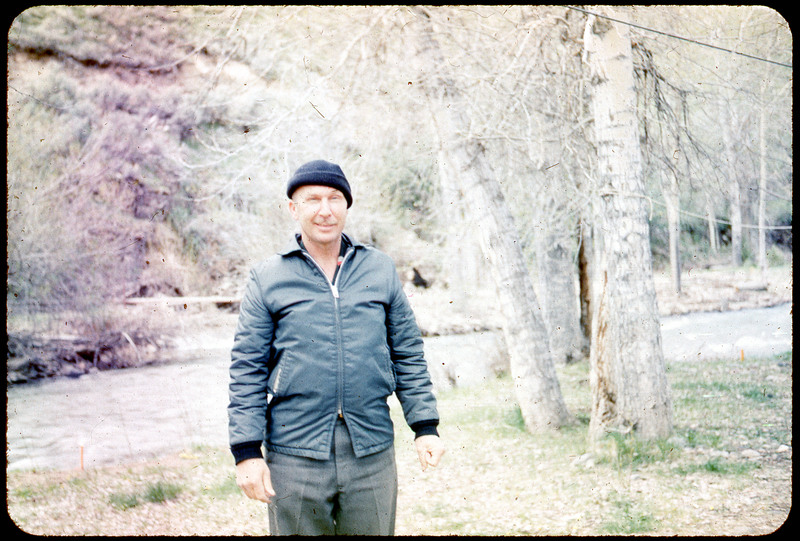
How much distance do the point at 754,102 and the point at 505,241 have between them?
7.77 feet

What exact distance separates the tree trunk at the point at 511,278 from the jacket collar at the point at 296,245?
2927 millimetres

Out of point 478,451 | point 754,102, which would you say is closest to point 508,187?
point 754,102

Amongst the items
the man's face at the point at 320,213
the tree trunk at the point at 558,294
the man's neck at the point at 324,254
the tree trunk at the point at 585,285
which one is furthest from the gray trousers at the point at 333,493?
the tree trunk at the point at 585,285

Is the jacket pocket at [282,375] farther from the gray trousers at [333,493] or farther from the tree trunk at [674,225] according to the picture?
the tree trunk at [674,225]

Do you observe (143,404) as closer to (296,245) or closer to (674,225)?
(296,245)

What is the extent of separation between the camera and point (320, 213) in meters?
2.06

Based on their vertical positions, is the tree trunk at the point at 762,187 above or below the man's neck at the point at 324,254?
above

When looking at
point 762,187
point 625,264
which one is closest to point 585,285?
point 762,187

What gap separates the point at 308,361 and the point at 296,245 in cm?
42

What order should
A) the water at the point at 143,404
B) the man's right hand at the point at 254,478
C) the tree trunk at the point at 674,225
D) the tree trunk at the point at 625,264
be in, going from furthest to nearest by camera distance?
the tree trunk at the point at 674,225 < the water at the point at 143,404 < the tree trunk at the point at 625,264 < the man's right hand at the point at 254,478

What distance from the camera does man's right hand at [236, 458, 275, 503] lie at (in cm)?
187

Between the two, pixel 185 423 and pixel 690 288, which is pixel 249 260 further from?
pixel 690 288

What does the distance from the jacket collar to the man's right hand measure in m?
0.70

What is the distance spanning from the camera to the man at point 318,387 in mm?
1946
